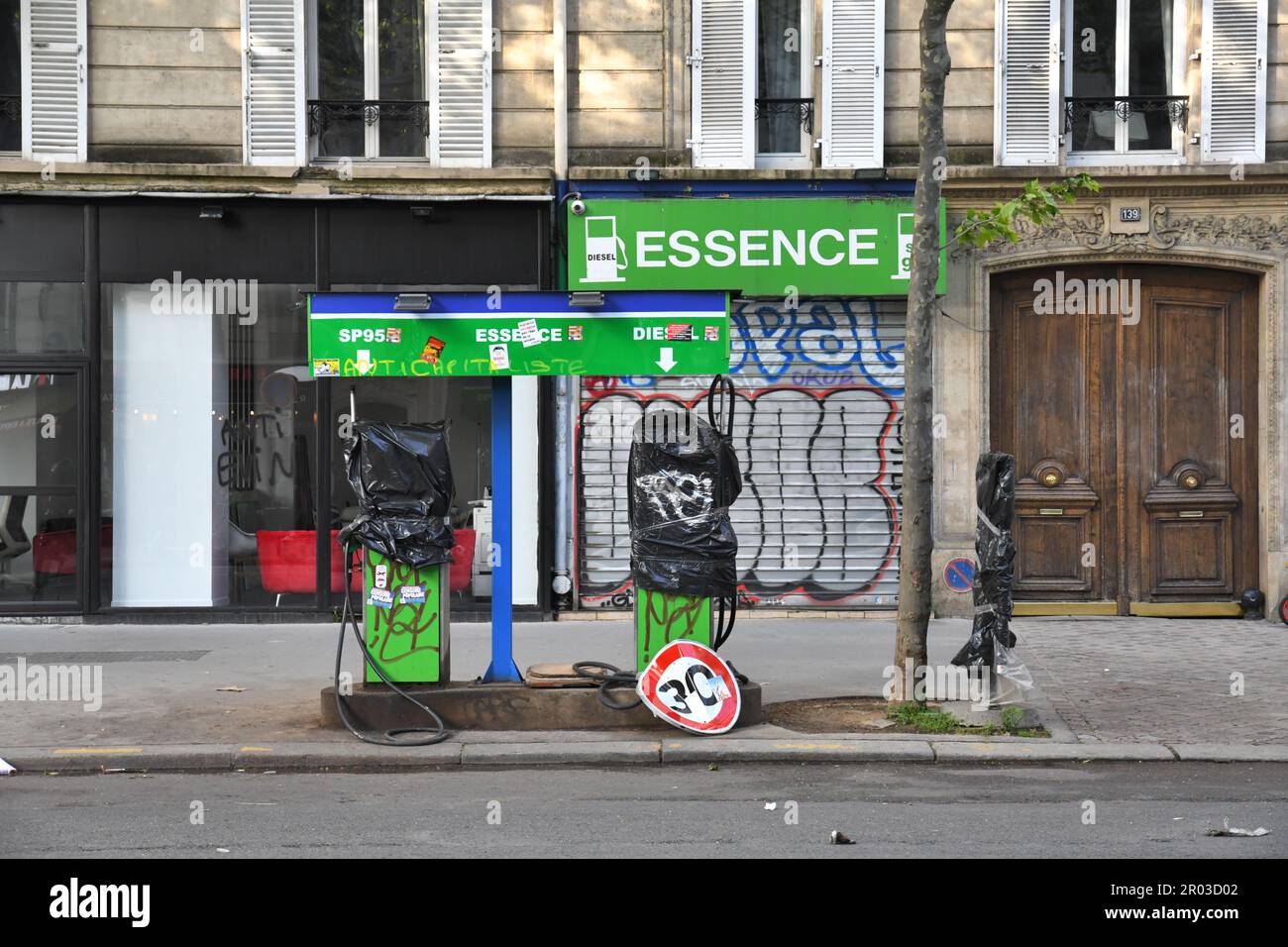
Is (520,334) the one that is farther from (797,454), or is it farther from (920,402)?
(797,454)

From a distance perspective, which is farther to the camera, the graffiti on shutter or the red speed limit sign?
the graffiti on shutter

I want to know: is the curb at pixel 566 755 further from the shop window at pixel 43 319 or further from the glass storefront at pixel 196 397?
the shop window at pixel 43 319

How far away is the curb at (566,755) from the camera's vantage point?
27.7 feet

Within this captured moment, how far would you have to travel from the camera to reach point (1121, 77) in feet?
46.5

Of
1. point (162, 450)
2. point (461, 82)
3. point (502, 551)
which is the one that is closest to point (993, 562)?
point (502, 551)

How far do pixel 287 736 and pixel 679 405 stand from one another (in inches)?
243

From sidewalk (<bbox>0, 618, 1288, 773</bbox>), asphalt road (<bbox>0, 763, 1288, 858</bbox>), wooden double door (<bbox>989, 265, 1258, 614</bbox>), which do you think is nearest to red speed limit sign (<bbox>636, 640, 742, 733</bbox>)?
sidewalk (<bbox>0, 618, 1288, 773</bbox>)

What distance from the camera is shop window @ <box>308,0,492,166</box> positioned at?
45.5 ft

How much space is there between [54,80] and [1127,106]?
1021cm

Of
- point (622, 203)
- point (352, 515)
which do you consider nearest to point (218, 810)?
point (352, 515)

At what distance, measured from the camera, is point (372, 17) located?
554 inches

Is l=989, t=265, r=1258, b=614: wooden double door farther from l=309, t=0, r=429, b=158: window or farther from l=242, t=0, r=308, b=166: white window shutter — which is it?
l=242, t=0, r=308, b=166: white window shutter

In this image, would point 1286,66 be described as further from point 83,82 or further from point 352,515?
point 83,82

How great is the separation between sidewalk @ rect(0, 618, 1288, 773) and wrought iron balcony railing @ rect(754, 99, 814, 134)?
482cm
